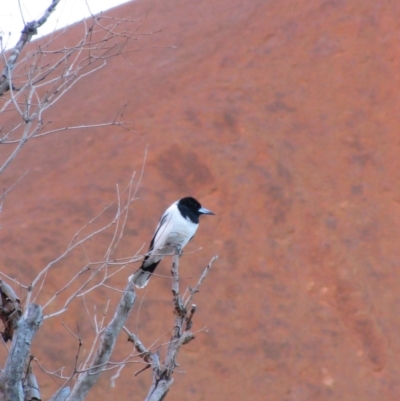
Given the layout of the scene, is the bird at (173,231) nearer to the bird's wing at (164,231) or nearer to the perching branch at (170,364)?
the bird's wing at (164,231)

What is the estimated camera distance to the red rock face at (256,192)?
7.21 metres

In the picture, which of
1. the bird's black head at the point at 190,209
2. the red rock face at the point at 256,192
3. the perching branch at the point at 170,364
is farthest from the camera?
the red rock face at the point at 256,192

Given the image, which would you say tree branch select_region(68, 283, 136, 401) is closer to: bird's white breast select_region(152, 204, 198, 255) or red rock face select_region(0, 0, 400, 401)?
bird's white breast select_region(152, 204, 198, 255)

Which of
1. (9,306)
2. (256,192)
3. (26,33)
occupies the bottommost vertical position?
(256,192)

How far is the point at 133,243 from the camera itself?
25.8 feet

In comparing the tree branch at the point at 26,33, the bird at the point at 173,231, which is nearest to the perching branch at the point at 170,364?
the tree branch at the point at 26,33

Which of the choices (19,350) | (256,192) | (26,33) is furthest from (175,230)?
(256,192)

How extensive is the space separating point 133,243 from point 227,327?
132 cm

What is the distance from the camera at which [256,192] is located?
852cm

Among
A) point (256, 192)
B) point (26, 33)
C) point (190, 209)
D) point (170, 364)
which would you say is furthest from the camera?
point (256, 192)

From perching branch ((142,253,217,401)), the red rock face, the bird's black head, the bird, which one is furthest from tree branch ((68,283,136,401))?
the red rock face

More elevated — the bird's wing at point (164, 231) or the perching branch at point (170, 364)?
the perching branch at point (170, 364)

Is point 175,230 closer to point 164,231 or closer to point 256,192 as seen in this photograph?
point 164,231

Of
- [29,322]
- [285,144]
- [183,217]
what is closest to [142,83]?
[285,144]
